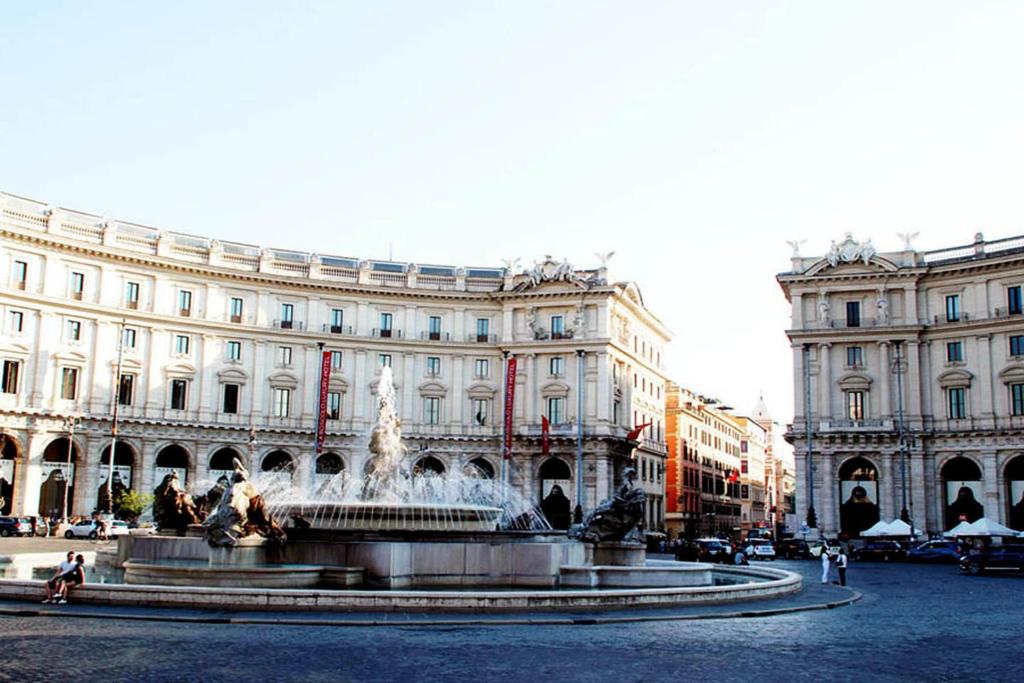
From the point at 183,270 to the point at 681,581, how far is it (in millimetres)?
52802

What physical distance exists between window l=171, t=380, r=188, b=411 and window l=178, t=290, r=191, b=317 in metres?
4.60

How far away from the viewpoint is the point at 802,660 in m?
15.3

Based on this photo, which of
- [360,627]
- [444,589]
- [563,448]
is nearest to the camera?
[360,627]

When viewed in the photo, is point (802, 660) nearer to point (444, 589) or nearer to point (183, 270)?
point (444, 589)

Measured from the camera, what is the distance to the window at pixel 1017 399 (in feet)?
210

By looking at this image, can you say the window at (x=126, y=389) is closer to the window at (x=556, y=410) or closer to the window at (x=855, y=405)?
the window at (x=556, y=410)

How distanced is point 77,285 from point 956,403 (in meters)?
56.3

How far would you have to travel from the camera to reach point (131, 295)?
6806 centimetres

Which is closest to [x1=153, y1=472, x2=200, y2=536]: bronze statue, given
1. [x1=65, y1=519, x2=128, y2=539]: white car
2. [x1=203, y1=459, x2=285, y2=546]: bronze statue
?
[x1=203, y1=459, x2=285, y2=546]: bronze statue

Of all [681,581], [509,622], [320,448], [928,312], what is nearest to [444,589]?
[509,622]

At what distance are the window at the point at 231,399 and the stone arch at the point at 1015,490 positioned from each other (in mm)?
49955

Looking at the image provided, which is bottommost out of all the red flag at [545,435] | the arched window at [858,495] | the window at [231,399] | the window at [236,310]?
the arched window at [858,495]

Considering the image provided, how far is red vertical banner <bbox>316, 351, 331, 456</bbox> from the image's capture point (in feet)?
230

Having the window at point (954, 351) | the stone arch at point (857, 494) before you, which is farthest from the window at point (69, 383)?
the window at point (954, 351)
